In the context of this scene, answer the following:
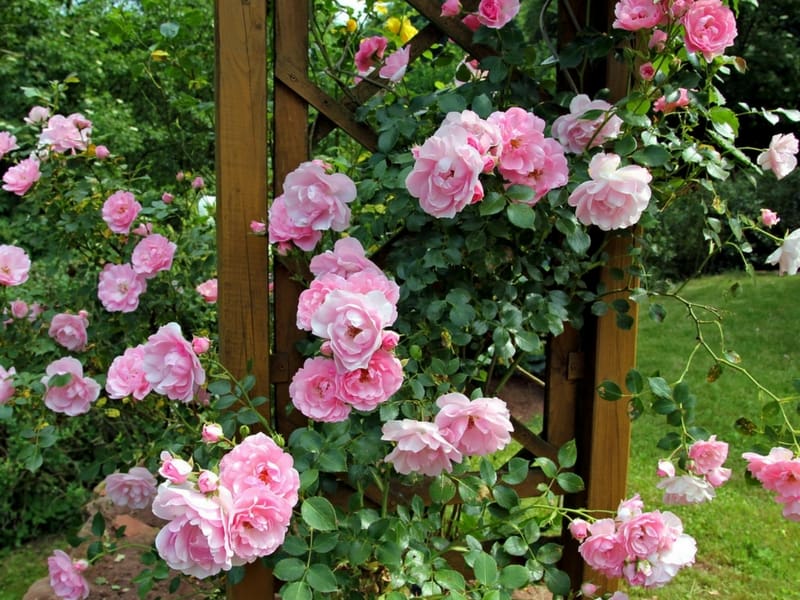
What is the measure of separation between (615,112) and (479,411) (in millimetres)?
623

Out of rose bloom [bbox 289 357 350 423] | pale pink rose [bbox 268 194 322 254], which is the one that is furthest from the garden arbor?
rose bloom [bbox 289 357 350 423]

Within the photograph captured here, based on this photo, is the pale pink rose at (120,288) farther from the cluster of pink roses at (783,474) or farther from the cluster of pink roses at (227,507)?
the cluster of pink roses at (783,474)

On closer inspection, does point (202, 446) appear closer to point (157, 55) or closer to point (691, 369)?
point (157, 55)

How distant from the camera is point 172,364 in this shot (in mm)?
1253

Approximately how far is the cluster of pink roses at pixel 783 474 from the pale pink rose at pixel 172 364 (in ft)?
3.35

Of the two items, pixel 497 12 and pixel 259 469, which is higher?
pixel 497 12

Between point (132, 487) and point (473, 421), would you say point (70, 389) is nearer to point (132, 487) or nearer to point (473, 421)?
point (132, 487)

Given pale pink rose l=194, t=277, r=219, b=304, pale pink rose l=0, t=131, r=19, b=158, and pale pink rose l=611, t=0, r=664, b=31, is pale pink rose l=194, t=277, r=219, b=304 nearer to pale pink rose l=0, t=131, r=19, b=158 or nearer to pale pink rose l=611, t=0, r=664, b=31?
pale pink rose l=0, t=131, r=19, b=158

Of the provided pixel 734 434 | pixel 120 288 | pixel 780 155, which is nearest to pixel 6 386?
pixel 120 288

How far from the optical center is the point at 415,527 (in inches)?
51.7

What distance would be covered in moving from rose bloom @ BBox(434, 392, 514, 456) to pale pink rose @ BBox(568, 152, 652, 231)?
15.4 inches

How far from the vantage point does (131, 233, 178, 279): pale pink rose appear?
5.58ft

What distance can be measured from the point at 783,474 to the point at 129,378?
3.99ft

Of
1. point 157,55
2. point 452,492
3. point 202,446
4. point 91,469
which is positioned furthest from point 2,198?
→ point 452,492
